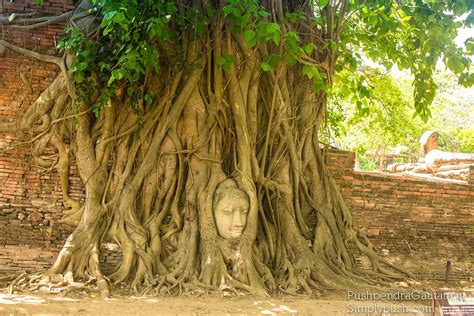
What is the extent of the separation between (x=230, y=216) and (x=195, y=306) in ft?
4.19

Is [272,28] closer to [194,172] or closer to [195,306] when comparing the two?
[194,172]

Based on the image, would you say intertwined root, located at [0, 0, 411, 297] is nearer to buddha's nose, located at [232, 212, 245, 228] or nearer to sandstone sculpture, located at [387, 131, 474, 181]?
buddha's nose, located at [232, 212, 245, 228]

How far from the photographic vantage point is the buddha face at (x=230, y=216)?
6.48 metres

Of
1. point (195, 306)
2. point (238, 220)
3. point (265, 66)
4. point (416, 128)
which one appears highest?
point (416, 128)

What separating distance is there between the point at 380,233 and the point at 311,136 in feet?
5.85

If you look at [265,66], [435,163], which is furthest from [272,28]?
[435,163]

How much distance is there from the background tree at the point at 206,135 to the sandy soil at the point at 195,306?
0.90 ft

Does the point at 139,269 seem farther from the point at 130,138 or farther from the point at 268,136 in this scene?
the point at 268,136

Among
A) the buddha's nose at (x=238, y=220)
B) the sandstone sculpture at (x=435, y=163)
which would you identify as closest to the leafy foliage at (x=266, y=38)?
the buddha's nose at (x=238, y=220)

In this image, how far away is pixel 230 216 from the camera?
6.48 metres

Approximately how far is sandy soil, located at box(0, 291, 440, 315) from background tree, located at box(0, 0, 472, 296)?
274mm

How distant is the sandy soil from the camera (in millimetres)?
5160

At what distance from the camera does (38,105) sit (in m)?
6.84

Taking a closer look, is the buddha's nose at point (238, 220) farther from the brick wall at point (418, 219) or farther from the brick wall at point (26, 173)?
the brick wall at point (418, 219)
